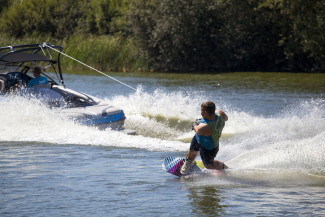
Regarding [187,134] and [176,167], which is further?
[187,134]

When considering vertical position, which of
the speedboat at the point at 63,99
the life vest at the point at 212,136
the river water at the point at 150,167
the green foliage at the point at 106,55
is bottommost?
the river water at the point at 150,167

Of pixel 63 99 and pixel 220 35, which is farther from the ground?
pixel 220 35

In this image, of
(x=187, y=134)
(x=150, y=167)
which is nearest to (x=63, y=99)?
(x=187, y=134)

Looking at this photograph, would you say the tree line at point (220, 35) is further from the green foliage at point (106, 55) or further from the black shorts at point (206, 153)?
the black shorts at point (206, 153)

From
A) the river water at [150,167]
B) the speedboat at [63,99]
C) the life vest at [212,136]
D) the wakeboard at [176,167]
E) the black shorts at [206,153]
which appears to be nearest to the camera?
the river water at [150,167]

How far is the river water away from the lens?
686 cm

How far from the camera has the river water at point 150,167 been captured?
6863 mm

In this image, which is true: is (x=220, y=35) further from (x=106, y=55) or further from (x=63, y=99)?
(x=63, y=99)

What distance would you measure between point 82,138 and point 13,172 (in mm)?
3020

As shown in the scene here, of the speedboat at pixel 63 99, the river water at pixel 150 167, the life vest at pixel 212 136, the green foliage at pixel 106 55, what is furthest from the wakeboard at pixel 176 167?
the green foliage at pixel 106 55

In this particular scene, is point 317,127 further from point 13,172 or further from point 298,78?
point 298,78

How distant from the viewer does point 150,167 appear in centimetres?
910

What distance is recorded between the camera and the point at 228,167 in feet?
27.8

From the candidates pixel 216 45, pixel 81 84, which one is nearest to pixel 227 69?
pixel 216 45
